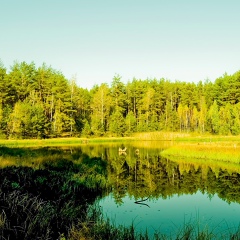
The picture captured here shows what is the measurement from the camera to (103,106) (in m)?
84.1

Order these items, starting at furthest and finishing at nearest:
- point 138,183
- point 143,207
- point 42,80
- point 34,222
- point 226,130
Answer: point 42,80 < point 226,130 < point 138,183 < point 143,207 < point 34,222

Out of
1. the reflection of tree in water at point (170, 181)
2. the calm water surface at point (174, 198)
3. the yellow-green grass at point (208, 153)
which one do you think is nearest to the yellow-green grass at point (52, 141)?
the yellow-green grass at point (208, 153)

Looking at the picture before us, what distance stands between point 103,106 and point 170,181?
6325 cm

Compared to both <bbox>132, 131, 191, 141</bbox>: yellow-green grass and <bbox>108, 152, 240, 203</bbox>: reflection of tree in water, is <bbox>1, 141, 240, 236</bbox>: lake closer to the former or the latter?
<bbox>108, 152, 240, 203</bbox>: reflection of tree in water

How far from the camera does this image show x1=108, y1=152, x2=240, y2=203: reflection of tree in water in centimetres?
1834

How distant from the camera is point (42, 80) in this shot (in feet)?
257

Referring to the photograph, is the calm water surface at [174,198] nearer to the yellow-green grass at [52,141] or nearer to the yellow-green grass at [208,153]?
the yellow-green grass at [208,153]

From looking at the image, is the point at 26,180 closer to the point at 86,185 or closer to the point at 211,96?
the point at 86,185

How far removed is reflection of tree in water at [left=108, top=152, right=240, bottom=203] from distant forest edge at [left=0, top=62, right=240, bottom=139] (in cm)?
3685

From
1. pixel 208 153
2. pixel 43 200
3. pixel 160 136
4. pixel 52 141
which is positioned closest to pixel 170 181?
pixel 43 200

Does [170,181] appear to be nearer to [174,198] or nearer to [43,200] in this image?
[174,198]

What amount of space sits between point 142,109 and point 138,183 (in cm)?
6865

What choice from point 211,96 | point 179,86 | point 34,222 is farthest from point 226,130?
point 34,222

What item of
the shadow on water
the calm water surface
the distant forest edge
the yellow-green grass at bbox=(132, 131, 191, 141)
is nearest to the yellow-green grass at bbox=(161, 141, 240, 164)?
the calm water surface
